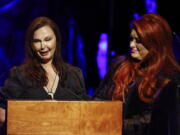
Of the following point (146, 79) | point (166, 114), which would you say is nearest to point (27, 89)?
point (146, 79)

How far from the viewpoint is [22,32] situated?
570cm

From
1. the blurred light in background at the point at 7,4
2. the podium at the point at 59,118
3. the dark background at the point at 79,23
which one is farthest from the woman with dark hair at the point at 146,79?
the blurred light in background at the point at 7,4

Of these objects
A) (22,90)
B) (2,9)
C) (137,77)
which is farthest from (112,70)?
(2,9)

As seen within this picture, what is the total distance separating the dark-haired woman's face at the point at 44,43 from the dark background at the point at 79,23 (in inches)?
105

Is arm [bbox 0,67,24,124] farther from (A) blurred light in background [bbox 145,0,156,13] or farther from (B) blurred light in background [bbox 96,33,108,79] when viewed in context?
(A) blurred light in background [bbox 145,0,156,13]

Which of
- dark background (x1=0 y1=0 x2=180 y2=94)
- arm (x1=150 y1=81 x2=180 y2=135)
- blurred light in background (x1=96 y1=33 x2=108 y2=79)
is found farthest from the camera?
blurred light in background (x1=96 y1=33 x2=108 y2=79)

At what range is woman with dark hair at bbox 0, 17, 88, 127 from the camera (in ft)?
9.49

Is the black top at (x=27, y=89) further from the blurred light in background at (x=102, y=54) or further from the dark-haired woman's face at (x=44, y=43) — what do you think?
the blurred light in background at (x=102, y=54)

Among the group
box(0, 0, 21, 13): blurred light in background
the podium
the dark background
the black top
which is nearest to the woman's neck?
the black top

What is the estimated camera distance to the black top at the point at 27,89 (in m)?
2.87

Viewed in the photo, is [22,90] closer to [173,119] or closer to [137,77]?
[137,77]

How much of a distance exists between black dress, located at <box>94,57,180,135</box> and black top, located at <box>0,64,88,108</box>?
0.86ft

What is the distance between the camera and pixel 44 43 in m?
2.97

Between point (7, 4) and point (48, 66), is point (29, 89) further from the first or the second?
point (7, 4)
